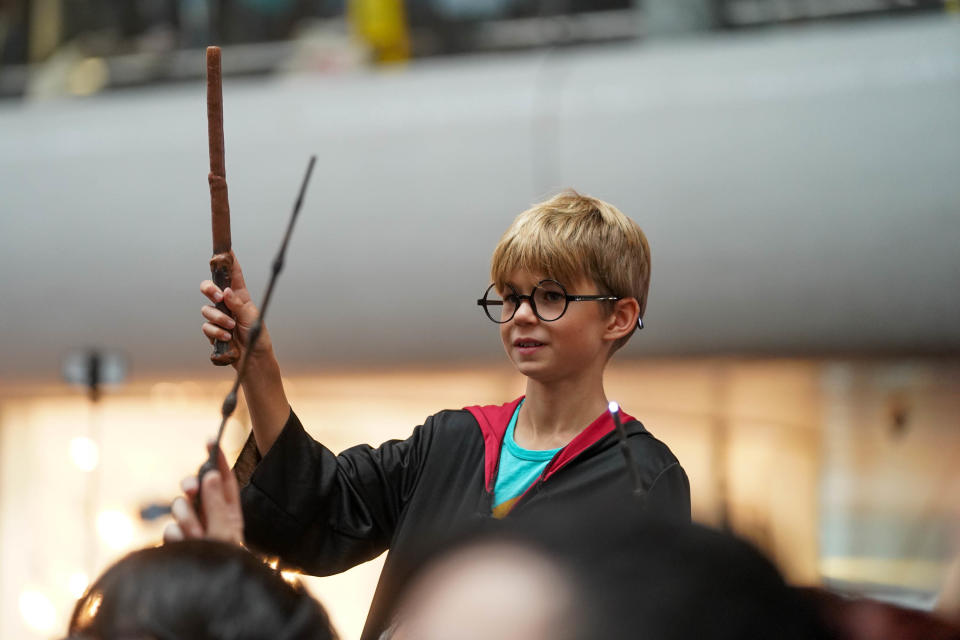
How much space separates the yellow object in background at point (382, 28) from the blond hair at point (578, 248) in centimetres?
246

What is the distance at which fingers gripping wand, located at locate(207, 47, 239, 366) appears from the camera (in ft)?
3.75

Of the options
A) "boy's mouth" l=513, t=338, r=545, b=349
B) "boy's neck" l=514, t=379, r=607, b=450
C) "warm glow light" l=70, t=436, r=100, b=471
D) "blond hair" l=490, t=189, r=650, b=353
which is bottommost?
"warm glow light" l=70, t=436, r=100, b=471

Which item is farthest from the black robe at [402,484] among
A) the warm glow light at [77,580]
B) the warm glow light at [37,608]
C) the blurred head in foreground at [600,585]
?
the warm glow light at [37,608]

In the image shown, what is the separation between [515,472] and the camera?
1298 millimetres

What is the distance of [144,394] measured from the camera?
12.8 ft

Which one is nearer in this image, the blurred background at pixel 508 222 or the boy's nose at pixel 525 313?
the boy's nose at pixel 525 313

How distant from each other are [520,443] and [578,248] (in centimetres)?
25

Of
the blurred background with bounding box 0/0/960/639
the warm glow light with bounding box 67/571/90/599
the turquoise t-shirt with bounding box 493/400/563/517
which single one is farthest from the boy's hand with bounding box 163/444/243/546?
the warm glow light with bounding box 67/571/90/599

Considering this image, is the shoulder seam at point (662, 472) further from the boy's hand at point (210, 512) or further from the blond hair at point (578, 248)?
the boy's hand at point (210, 512)

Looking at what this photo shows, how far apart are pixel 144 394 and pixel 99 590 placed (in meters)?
3.39

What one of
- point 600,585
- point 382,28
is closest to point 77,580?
point 382,28

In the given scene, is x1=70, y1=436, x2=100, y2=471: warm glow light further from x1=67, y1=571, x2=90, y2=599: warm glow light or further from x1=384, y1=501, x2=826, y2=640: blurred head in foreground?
x1=384, y1=501, x2=826, y2=640: blurred head in foreground

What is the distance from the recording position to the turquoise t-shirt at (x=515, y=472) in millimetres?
1271

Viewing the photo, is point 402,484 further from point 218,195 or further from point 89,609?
point 89,609
